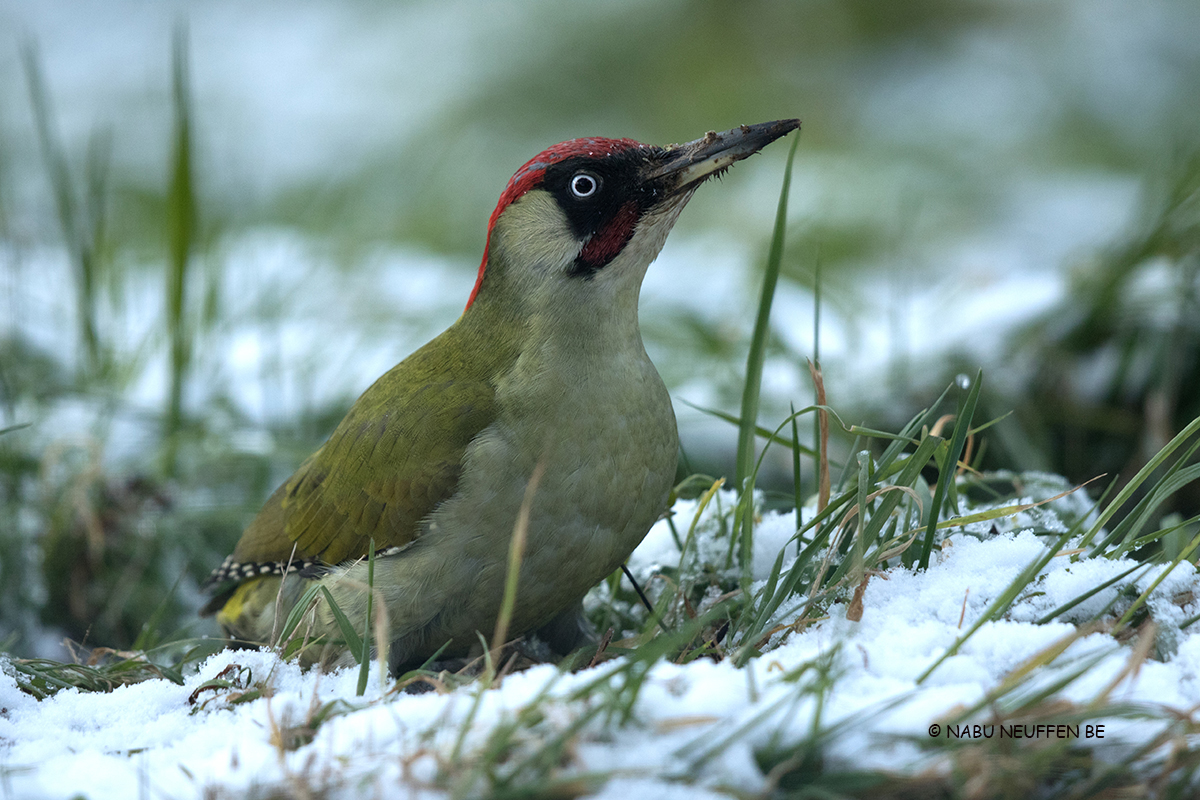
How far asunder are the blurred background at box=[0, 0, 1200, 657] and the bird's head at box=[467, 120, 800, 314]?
15.1 inches

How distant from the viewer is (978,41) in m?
10.7

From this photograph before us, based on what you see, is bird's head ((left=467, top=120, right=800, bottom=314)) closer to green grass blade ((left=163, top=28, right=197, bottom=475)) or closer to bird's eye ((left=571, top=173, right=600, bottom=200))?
bird's eye ((left=571, top=173, right=600, bottom=200))

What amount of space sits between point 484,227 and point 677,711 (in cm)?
585

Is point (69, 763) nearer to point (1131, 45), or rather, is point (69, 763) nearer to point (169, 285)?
point (169, 285)

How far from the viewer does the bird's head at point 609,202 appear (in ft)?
8.09

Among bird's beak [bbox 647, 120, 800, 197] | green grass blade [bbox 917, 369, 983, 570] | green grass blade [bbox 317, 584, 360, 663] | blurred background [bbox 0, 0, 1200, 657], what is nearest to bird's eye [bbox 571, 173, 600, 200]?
bird's beak [bbox 647, 120, 800, 197]

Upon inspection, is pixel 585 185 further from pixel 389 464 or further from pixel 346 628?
pixel 346 628

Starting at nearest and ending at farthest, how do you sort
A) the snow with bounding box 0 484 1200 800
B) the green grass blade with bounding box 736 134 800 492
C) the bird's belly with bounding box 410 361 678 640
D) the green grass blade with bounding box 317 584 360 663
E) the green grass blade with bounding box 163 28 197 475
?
the snow with bounding box 0 484 1200 800 → the green grass blade with bounding box 317 584 360 663 → the bird's belly with bounding box 410 361 678 640 → the green grass blade with bounding box 736 134 800 492 → the green grass blade with bounding box 163 28 197 475

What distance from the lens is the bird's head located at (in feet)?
8.09

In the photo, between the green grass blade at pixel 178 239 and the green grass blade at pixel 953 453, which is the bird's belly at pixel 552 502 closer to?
the green grass blade at pixel 953 453

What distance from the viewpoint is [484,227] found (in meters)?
7.11

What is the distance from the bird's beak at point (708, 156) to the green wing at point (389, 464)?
61 cm

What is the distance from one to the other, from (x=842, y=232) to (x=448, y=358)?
14.9 feet

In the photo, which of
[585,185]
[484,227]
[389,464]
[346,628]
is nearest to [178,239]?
[389,464]
